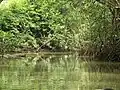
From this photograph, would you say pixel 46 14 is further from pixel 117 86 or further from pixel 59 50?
pixel 117 86

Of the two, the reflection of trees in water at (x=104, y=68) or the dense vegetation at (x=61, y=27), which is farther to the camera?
the dense vegetation at (x=61, y=27)

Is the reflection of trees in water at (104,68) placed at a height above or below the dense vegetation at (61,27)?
below

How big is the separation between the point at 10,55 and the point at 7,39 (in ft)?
4.10

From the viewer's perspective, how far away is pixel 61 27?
94.4 ft

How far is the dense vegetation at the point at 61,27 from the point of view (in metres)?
19.5

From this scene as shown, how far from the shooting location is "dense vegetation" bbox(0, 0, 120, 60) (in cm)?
1948

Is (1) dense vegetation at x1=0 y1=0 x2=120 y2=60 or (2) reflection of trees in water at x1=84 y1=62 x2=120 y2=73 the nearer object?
(2) reflection of trees in water at x1=84 y1=62 x2=120 y2=73

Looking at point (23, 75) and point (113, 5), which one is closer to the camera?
point (23, 75)

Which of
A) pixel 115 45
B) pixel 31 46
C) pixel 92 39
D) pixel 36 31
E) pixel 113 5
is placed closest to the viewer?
pixel 113 5

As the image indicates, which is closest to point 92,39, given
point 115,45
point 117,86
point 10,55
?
point 115,45

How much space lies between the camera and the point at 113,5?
666 inches

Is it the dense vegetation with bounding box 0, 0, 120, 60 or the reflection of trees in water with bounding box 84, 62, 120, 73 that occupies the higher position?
the dense vegetation with bounding box 0, 0, 120, 60

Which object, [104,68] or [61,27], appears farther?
[61,27]

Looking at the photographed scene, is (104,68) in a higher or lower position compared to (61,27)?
lower
